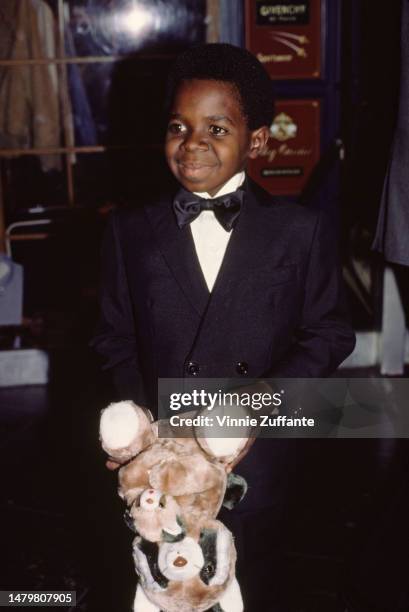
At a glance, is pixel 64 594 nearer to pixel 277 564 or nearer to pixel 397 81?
pixel 277 564

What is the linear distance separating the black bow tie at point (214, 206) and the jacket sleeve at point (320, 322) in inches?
6.0

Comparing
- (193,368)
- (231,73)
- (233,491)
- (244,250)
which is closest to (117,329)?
(193,368)

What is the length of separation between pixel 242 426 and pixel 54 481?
1.54 metres

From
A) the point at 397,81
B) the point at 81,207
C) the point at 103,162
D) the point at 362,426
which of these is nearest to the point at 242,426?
the point at 397,81

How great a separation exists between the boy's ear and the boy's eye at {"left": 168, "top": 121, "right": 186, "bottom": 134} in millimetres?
134

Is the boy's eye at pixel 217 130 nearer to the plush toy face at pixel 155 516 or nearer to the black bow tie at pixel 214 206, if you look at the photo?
the black bow tie at pixel 214 206

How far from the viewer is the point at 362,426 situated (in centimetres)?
261

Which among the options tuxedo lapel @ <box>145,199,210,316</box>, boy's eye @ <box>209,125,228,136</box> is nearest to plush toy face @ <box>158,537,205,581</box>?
tuxedo lapel @ <box>145,199,210,316</box>

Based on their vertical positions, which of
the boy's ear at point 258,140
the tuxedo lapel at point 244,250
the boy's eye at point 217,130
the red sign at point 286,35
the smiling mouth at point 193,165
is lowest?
the tuxedo lapel at point 244,250

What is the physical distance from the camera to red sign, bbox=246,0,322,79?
379cm

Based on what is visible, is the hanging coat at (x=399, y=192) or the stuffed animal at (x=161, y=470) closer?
the stuffed animal at (x=161, y=470)

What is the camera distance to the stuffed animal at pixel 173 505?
94cm

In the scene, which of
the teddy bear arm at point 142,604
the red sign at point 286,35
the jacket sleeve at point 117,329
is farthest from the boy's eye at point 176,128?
the red sign at point 286,35

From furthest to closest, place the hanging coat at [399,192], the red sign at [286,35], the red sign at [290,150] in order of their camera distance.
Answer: the red sign at [290,150] < the red sign at [286,35] < the hanging coat at [399,192]
